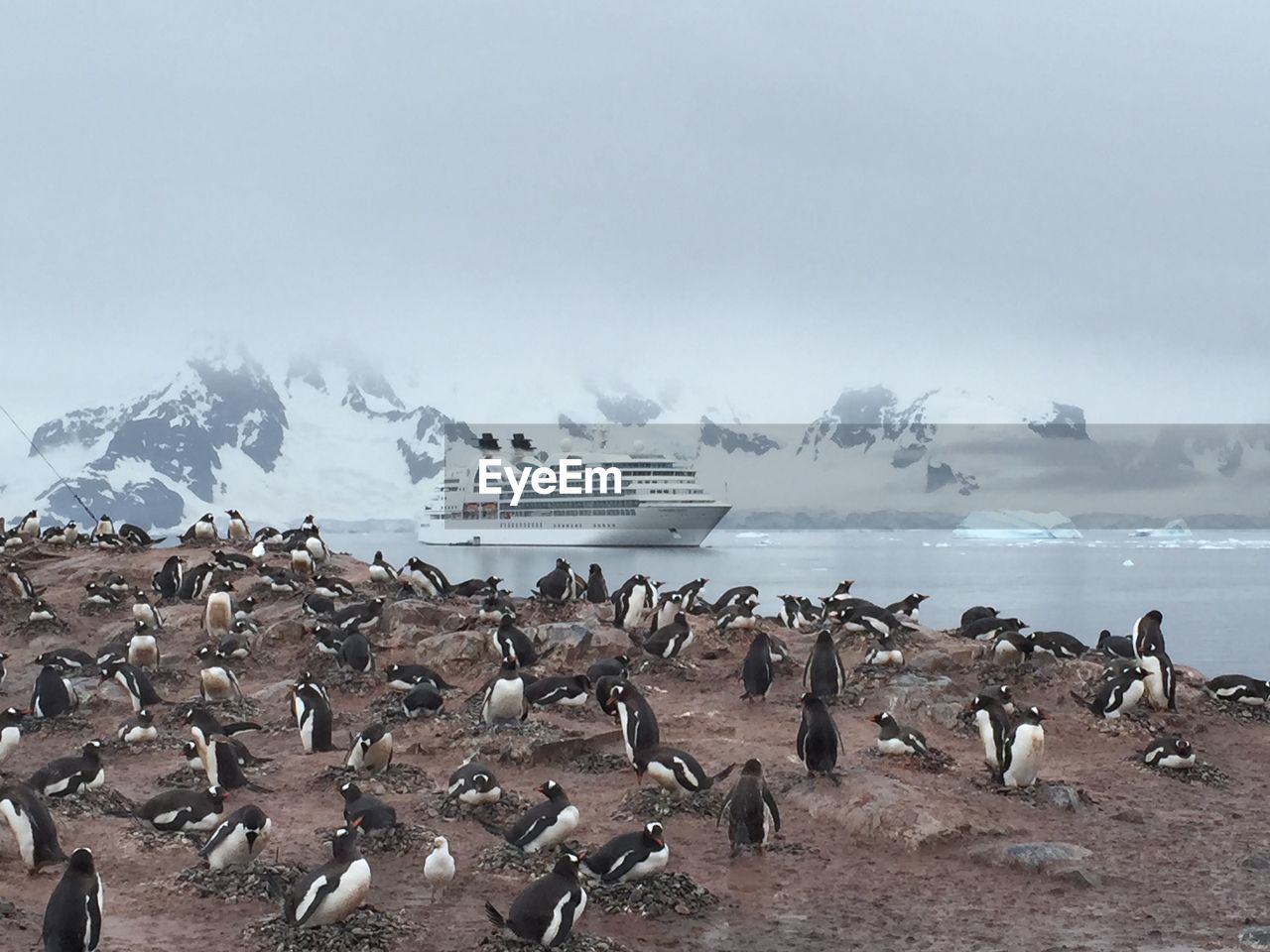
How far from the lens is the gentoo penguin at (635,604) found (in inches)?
767

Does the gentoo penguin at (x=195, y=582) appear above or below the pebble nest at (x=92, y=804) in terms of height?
above

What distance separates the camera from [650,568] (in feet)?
254

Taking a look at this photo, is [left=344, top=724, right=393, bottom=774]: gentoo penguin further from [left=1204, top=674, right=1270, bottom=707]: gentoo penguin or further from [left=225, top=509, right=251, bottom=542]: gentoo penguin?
[left=225, top=509, right=251, bottom=542]: gentoo penguin

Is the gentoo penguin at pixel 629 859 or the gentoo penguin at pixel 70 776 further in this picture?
the gentoo penguin at pixel 70 776

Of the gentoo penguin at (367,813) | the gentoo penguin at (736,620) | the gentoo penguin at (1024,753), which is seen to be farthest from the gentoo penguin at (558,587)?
the gentoo penguin at (367,813)

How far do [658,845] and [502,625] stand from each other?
7.55 m

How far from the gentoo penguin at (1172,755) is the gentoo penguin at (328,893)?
27.8 feet

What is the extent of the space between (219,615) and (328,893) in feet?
42.5

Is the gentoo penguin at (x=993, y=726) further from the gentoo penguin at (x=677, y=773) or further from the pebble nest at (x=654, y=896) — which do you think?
the pebble nest at (x=654, y=896)

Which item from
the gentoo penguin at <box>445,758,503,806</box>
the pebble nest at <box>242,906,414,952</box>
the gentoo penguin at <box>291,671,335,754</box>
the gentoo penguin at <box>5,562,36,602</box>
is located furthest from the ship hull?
the pebble nest at <box>242,906,414,952</box>

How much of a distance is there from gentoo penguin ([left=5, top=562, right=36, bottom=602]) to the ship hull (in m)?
67.5

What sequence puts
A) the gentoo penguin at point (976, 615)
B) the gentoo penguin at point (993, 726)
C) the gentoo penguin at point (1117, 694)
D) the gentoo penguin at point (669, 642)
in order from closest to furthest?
the gentoo penguin at point (993, 726)
the gentoo penguin at point (1117, 694)
the gentoo penguin at point (669, 642)
the gentoo penguin at point (976, 615)

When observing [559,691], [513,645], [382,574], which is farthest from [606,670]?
[382,574]

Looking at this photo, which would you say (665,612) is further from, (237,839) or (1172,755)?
(237,839)
